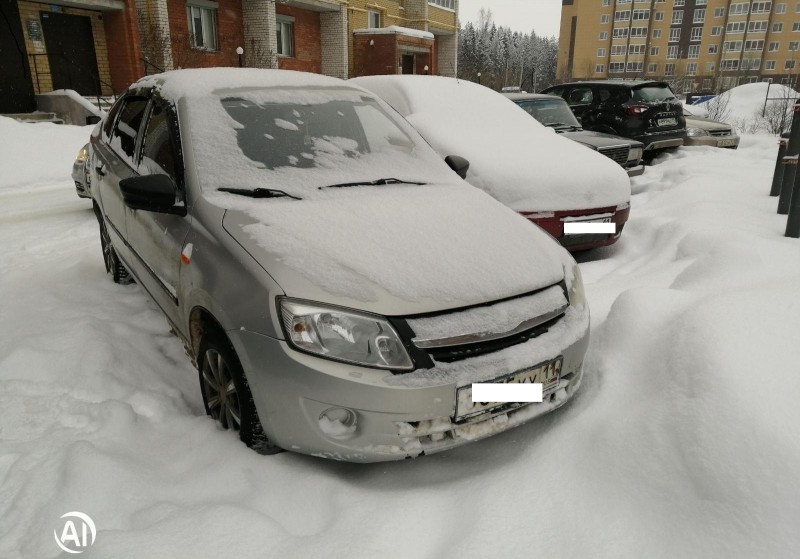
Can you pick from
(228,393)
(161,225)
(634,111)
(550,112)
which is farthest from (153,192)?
(634,111)

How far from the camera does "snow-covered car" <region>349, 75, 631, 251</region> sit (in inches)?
183

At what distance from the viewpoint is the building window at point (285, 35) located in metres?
23.4

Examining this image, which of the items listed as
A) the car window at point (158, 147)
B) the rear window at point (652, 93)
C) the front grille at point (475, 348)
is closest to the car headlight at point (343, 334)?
the front grille at point (475, 348)

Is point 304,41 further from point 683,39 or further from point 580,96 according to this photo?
point 683,39

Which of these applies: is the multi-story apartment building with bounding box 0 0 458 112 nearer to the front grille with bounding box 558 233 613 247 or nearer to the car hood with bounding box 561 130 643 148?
the car hood with bounding box 561 130 643 148

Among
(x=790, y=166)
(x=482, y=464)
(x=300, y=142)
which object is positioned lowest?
(x=482, y=464)

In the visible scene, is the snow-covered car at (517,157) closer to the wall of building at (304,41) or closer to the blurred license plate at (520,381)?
the blurred license plate at (520,381)

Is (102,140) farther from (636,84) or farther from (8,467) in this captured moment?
(636,84)

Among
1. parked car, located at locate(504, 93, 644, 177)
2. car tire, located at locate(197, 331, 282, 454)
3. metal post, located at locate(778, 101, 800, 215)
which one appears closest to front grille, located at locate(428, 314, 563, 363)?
car tire, located at locate(197, 331, 282, 454)

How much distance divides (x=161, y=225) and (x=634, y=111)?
8.80 meters

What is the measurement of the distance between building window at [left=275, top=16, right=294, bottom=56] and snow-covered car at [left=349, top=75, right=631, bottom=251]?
19286 mm

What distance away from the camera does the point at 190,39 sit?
62.2 ft

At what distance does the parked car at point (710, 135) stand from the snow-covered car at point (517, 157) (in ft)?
19.2

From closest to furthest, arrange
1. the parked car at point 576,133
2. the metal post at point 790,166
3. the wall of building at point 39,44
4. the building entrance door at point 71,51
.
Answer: the metal post at point 790,166 → the parked car at point 576,133 → the wall of building at point 39,44 → the building entrance door at point 71,51
